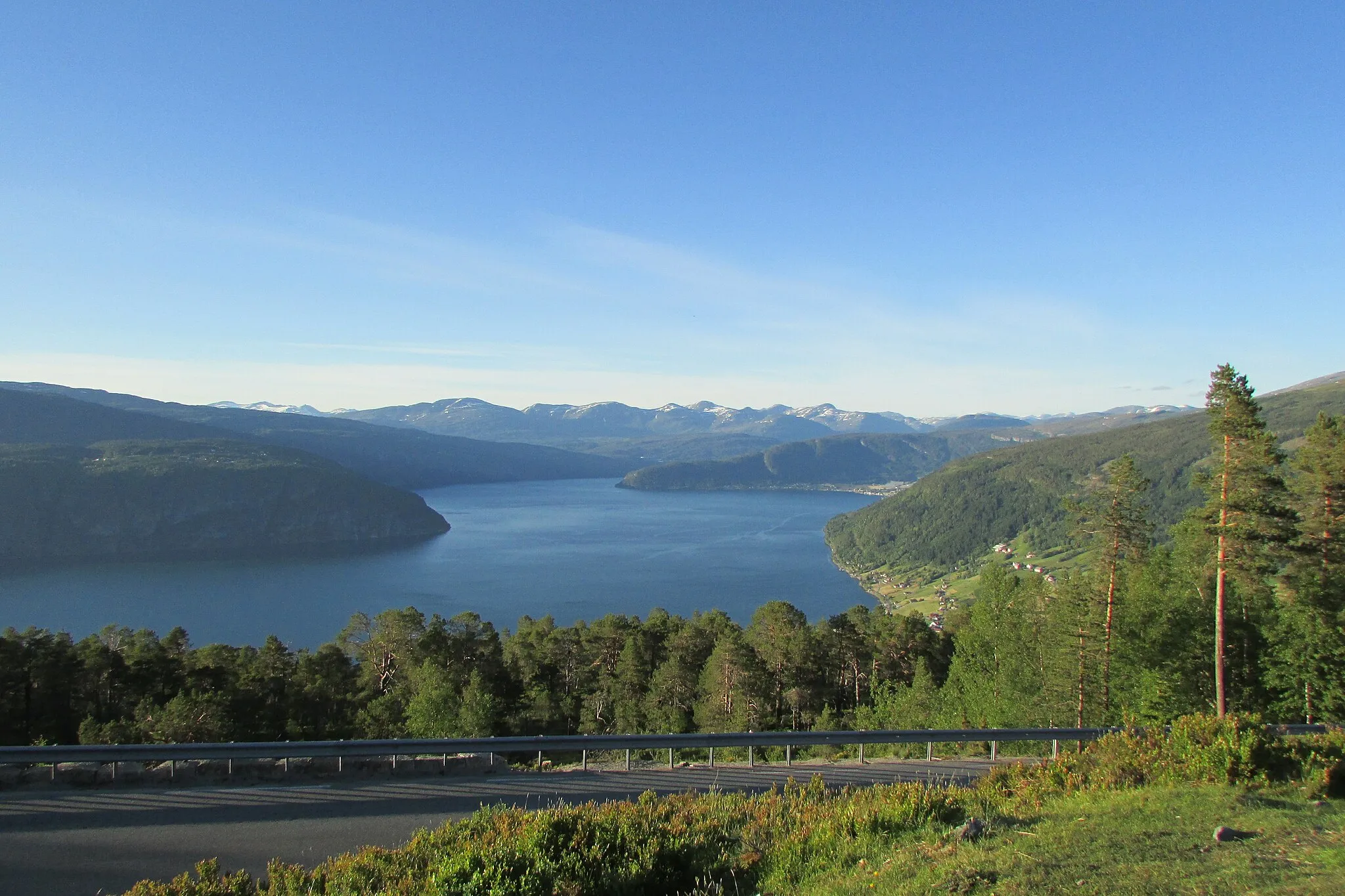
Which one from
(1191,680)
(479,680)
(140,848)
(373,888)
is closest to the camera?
(373,888)

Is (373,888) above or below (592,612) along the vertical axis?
above

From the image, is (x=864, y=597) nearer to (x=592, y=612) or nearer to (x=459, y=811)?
(x=592, y=612)

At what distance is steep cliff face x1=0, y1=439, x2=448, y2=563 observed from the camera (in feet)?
426

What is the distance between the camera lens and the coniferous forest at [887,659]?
15039 millimetres

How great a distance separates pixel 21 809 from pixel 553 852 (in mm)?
6629

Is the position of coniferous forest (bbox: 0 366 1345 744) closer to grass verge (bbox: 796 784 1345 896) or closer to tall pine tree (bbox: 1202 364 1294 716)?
tall pine tree (bbox: 1202 364 1294 716)

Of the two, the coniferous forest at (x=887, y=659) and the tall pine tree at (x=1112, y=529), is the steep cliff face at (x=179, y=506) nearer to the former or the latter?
the coniferous forest at (x=887, y=659)

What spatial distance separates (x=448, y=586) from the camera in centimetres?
9650

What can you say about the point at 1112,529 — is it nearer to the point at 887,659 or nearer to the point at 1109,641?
the point at 1109,641

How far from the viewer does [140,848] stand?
7297 mm

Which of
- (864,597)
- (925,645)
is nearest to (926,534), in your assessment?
(864,597)

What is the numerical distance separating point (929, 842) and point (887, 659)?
25.9 m

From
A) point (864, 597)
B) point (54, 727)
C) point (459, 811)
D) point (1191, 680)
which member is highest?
point (459, 811)

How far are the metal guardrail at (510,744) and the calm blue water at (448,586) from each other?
66.4 metres
